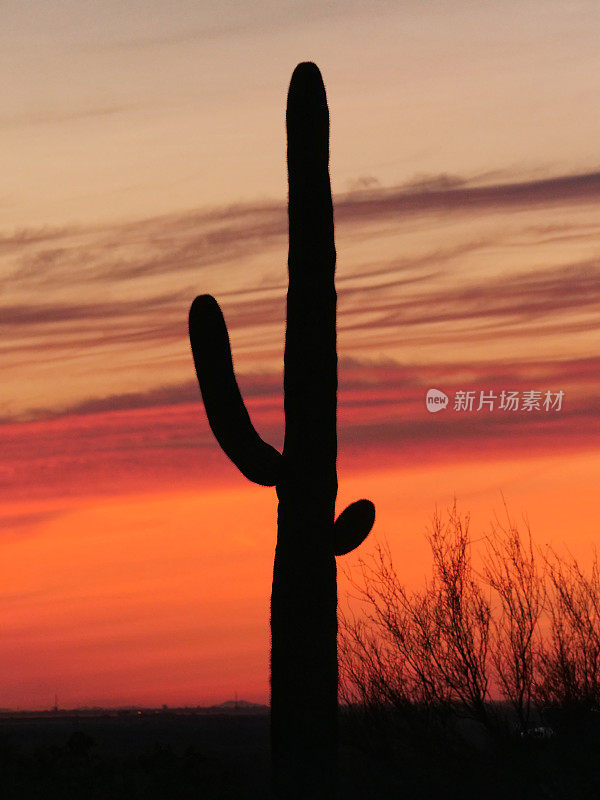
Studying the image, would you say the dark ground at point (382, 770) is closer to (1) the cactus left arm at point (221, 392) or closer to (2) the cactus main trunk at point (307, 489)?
(2) the cactus main trunk at point (307, 489)

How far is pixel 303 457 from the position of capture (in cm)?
1132

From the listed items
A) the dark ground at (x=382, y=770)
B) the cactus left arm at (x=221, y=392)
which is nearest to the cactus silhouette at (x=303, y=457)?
the cactus left arm at (x=221, y=392)

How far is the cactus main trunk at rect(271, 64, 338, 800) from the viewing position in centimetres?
1102

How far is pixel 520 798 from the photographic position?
1525 centimetres

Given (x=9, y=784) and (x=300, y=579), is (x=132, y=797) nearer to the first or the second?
(x=9, y=784)

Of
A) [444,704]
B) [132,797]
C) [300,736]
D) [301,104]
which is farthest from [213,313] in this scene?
[444,704]

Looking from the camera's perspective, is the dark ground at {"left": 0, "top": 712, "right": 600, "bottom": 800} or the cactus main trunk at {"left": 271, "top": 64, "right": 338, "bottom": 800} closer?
the cactus main trunk at {"left": 271, "top": 64, "right": 338, "bottom": 800}

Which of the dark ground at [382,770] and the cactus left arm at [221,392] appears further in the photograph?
the dark ground at [382,770]

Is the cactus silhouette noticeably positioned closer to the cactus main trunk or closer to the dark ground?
the cactus main trunk

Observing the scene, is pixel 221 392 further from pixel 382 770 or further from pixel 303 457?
pixel 382 770

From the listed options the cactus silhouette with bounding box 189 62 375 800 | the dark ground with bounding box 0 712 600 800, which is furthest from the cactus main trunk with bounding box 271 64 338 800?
the dark ground with bounding box 0 712 600 800

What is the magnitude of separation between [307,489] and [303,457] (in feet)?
1.00

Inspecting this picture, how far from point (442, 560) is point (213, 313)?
6300 mm

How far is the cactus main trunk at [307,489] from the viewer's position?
36.1ft
